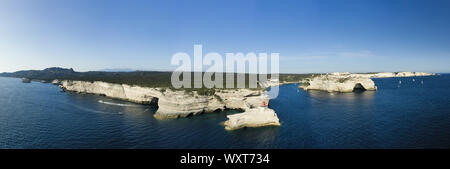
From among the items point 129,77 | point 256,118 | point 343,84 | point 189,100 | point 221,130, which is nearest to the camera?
point 221,130

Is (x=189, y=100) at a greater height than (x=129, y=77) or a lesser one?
lesser

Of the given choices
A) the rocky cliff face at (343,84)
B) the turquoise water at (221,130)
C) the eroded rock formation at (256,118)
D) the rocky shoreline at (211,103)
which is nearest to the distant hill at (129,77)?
the rocky shoreline at (211,103)

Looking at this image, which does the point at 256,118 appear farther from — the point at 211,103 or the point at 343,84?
the point at 343,84

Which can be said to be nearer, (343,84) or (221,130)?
(221,130)

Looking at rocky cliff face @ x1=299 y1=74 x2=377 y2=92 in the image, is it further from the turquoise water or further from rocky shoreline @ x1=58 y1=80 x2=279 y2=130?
rocky shoreline @ x1=58 y1=80 x2=279 y2=130

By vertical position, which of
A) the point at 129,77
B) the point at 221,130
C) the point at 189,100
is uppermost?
the point at 129,77

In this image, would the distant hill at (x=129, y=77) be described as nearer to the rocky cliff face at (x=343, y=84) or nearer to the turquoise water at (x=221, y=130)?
the turquoise water at (x=221, y=130)

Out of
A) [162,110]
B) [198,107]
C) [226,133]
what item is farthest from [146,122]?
[226,133]

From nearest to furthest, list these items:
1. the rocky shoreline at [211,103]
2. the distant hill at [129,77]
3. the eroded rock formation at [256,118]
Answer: the eroded rock formation at [256,118], the rocky shoreline at [211,103], the distant hill at [129,77]

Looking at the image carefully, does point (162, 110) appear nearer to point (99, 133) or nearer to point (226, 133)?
point (99, 133)

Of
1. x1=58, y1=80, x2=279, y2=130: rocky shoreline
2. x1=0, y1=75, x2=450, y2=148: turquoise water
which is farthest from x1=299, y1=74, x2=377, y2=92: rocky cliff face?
x1=58, y1=80, x2=279, y2=130: rocky shoreline

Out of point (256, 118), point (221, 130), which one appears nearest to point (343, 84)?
point (256, 118)
